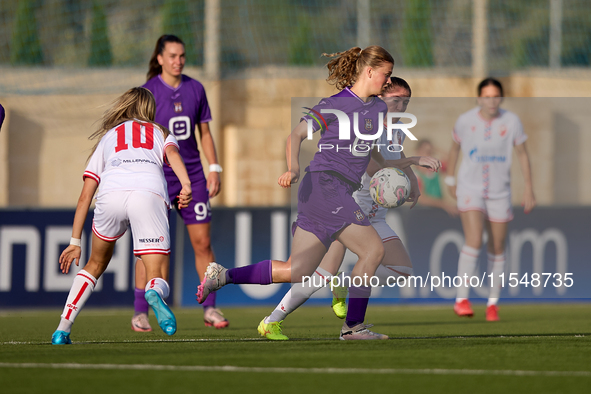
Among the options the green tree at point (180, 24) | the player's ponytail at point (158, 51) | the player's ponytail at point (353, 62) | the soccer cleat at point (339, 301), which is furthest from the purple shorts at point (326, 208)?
the green tree at point (180, 24)

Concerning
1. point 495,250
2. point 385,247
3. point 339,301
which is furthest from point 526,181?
point 339,301

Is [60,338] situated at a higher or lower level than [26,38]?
lower

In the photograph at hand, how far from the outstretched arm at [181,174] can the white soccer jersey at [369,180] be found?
1276 millimetres

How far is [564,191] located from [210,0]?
716 centimetres

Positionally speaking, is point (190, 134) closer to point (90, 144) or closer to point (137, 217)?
point (137, 217)

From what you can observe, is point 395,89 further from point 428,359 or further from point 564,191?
point 564,191

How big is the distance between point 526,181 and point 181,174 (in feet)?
11.0

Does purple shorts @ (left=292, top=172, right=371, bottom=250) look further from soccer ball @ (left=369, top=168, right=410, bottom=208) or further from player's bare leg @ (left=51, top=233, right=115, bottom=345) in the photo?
player's bare leg @ (left=51, top=233, right=115, bottom=345)

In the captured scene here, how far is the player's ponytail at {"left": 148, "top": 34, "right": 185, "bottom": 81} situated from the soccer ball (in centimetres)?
Answer: 216

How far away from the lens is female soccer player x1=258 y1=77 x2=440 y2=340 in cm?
537

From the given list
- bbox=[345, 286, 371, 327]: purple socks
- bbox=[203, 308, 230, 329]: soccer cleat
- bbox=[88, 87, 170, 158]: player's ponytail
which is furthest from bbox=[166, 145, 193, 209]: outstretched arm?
bbox=[203, 308, 230, 329]: soccer cleat

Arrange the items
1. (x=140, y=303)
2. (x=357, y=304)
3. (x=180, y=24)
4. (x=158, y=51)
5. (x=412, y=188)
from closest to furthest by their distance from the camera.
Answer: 1. (x=357, y=304)
2. (x=412, y=188)
3. (x=140, y=303)
4. (x=158, y=51)
5. (x=180, y=24)

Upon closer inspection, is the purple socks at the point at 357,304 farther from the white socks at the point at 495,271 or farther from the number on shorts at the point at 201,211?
the white socks at the point at 495,271

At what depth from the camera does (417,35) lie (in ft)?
56.2
